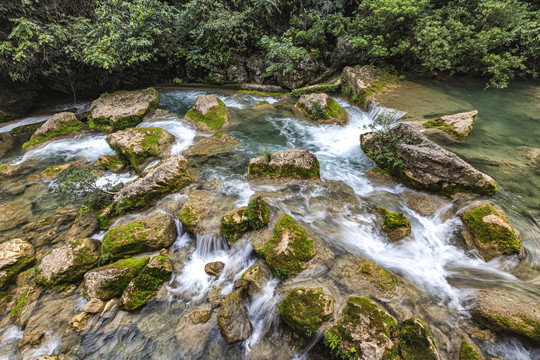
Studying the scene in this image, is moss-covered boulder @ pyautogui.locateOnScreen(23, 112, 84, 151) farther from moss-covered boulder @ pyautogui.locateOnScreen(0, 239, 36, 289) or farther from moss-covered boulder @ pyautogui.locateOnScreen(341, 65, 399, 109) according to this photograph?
moss-covered boulder @ pyautogui.locateOnScreen(341, 65, 399, 109)

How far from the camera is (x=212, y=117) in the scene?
10.1 m

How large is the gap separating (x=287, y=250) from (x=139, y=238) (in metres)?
3.54

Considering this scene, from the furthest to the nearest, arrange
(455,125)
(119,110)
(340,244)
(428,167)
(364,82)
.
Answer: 1. (364,82)
2. (119,110)
3. (455,125)
4. (428,167)
5. (340,244)

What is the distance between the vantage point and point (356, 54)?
Result: 13.1m

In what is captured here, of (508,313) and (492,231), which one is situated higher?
(492,231)

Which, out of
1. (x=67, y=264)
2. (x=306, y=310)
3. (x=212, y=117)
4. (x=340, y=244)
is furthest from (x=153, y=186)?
(x=340, y=244)

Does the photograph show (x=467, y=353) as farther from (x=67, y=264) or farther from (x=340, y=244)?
(x=67, y=264)

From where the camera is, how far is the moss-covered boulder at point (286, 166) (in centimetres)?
680

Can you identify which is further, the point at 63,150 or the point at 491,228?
the point at 63,150

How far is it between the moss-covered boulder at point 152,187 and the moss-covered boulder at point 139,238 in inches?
36.6

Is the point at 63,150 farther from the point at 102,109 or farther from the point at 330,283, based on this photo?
the point at 330,283

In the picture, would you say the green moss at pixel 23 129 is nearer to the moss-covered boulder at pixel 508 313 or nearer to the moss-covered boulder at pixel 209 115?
the moss-covered boulder at pixel 209 115

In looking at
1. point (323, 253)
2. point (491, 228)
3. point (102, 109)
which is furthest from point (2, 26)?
point (491, 228)

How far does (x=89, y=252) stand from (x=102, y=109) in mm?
9259
